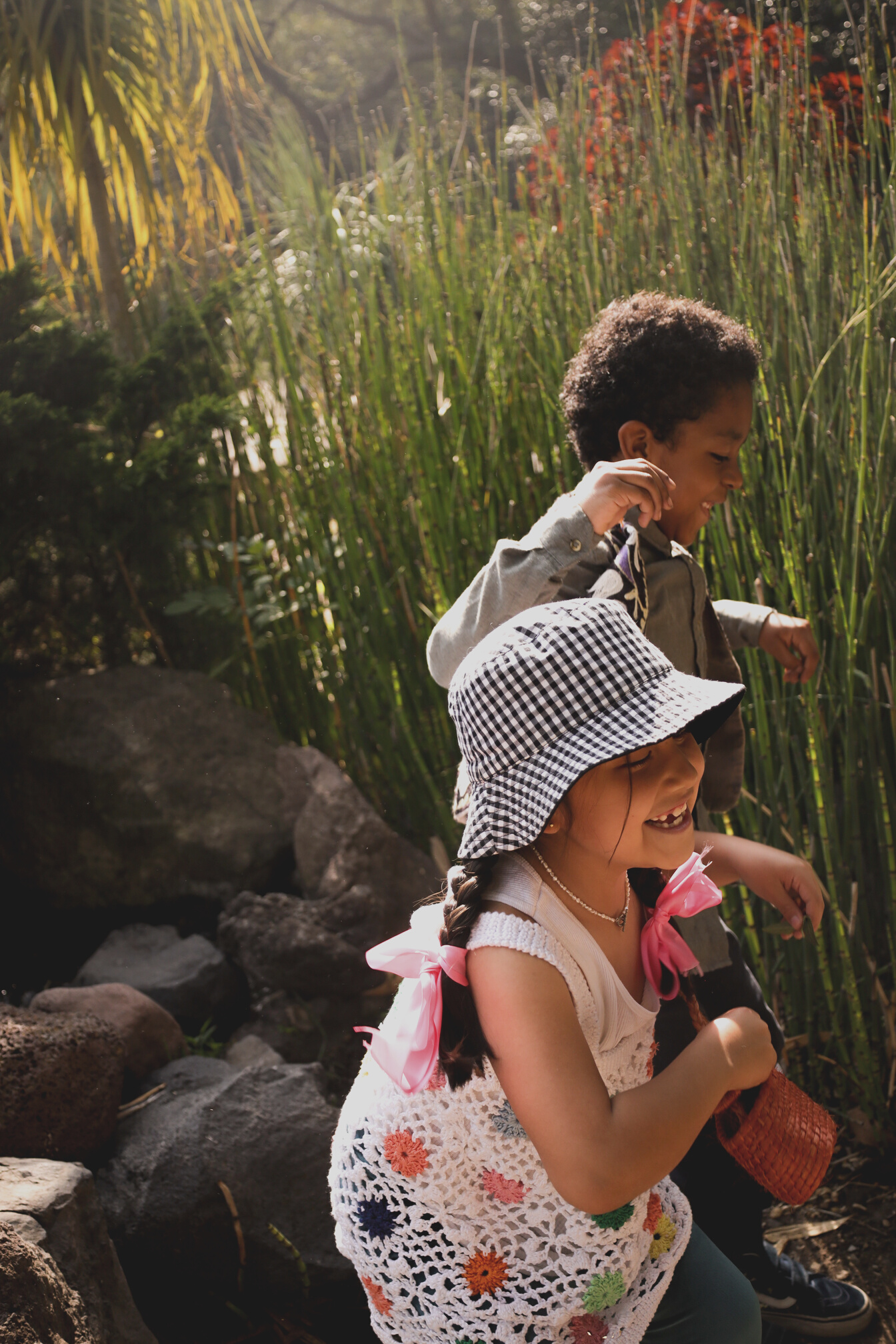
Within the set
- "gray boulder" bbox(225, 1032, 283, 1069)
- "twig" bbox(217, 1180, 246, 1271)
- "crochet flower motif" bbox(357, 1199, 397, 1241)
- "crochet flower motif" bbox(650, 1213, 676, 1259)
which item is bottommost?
"gray boulder" bbox(225, 1032, 283, 1069)

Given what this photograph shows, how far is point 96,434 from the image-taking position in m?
2.07

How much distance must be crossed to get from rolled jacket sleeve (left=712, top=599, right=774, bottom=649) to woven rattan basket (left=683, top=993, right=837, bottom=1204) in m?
0.57

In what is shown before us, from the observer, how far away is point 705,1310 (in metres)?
0.86

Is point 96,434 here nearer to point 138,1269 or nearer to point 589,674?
point 138,1269

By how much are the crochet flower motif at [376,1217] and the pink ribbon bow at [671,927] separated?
27 cm

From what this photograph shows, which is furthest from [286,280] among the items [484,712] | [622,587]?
[484,712]

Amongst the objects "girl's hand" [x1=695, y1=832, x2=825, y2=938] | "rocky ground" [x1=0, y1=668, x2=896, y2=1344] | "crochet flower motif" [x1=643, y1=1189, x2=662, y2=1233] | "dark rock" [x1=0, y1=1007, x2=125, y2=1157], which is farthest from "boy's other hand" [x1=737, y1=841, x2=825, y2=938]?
"dark rock" [x1=0, y1=1007, x2=125, y2=1157]

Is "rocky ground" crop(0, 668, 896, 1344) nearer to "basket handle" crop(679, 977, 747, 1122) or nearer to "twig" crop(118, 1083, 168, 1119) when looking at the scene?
"twig" crop(118, 1083, 168, 1119)

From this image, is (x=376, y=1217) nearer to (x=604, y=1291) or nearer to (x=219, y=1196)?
(x=604, y=1291)

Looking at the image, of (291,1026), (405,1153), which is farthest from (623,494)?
A: (291,1026)

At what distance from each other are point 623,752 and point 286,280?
3.26m

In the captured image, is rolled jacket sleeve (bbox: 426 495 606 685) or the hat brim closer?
the hat brim

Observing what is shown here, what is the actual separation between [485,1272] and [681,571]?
2.18ft

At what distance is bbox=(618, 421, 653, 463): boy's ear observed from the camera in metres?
1.12
